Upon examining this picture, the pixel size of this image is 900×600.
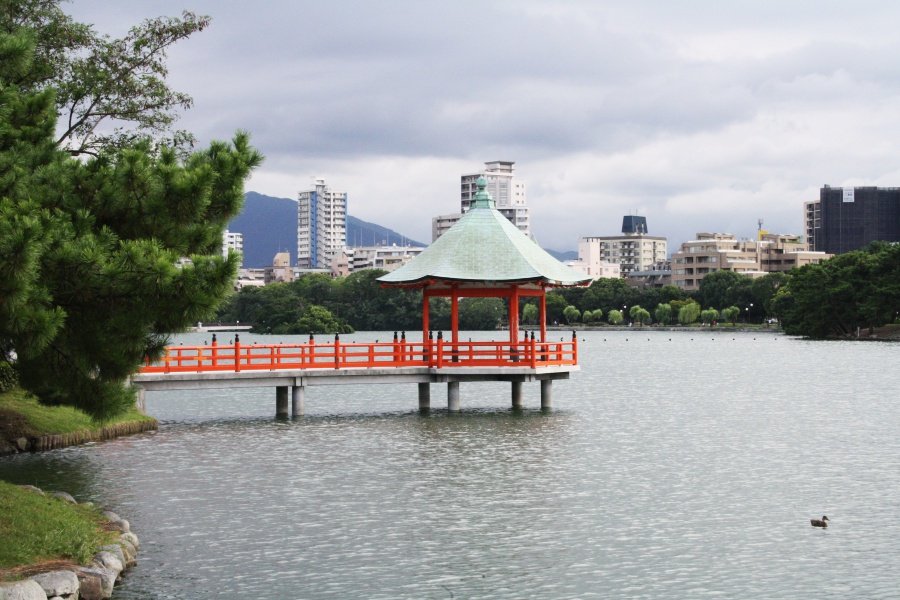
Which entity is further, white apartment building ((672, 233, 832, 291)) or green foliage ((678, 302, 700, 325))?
white apartment building ((672, 233, 832, 291))

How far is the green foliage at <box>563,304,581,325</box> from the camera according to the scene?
559ft

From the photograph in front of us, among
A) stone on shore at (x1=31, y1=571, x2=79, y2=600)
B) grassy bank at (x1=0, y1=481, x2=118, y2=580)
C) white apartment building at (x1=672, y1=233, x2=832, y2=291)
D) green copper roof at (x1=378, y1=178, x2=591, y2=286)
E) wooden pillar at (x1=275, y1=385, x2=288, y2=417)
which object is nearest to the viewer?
stone on shore at (x1=31, y1=571, x2=79, y2=600)

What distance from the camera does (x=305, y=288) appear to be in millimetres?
153875

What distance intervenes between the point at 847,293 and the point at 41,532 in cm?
9982

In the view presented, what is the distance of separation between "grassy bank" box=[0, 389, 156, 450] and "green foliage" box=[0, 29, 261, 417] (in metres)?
10.4

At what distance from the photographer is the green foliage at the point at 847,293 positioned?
102438mm

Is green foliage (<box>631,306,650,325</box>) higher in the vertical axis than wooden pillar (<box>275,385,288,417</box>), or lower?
higher

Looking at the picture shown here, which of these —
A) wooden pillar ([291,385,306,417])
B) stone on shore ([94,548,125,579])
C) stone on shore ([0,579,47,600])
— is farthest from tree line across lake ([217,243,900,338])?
stone on shore ([0,579,47,600])

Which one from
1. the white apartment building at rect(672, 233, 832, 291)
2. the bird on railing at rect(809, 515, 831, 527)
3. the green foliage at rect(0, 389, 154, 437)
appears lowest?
the bird on railing at rect(809, 515, 831, 527)

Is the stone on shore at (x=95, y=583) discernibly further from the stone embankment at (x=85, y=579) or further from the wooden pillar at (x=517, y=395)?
the wooden pillar at (x=517, y=395)

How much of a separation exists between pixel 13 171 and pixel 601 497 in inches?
502

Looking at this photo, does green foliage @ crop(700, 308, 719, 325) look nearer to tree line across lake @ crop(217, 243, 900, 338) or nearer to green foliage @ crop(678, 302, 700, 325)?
tree line across lake @ crop(217, 243, 900, 338)

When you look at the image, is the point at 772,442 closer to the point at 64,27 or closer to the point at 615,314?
the point at 64,27

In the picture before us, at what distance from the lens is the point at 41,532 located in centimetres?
1575
